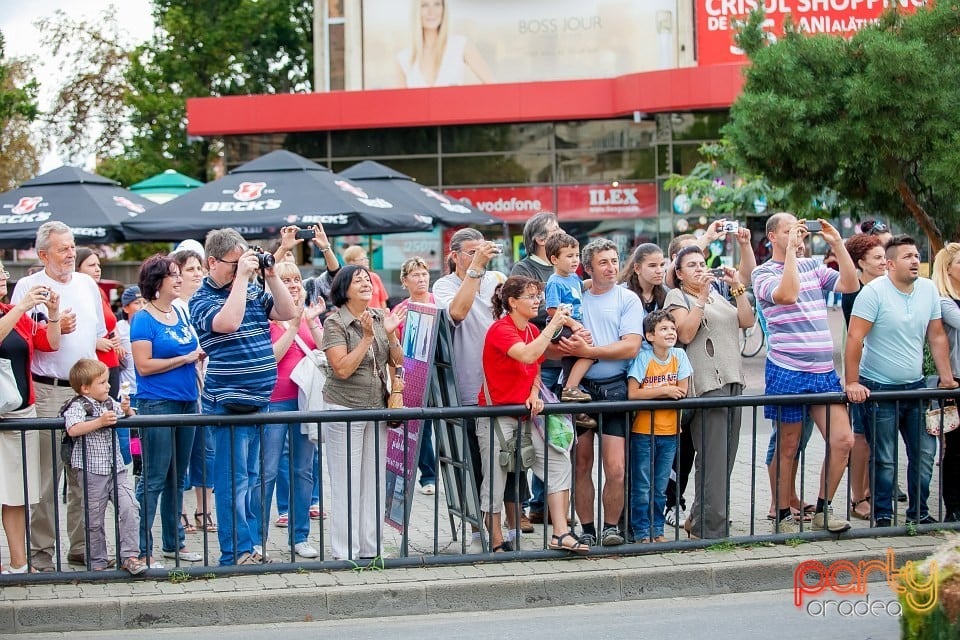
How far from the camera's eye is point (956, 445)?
26.5 feet

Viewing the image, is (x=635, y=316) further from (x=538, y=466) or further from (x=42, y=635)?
(x=42, y=635)

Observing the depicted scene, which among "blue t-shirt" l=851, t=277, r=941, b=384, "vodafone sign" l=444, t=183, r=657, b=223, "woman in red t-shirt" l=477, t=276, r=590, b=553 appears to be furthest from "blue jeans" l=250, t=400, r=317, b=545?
"vodafone sign" l=444, t=183, r=657, b=223

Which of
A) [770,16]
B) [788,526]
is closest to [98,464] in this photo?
[788,526]

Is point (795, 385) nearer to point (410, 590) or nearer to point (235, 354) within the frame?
point (410, 590)

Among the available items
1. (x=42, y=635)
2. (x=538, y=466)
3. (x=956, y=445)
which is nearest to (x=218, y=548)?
(x=42, y=635)

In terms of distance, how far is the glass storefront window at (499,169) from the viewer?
29562 millimetres

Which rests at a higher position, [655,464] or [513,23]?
[513,23]

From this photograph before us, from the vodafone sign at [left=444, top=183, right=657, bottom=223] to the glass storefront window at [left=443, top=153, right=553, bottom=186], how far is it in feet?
0.75

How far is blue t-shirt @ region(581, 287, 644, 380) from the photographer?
7.62 m

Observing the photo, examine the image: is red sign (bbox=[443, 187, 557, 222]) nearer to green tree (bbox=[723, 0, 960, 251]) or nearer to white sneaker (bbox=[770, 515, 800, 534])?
Answer: green tree (bbox=[723, 0, 960, 251])

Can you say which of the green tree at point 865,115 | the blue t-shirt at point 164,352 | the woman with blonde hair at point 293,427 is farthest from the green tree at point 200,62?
the blue t-shirt at point 164,352

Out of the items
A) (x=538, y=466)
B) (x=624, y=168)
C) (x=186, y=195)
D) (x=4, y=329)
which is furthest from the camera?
(x=624, y=168)

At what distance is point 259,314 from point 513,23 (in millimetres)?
23906

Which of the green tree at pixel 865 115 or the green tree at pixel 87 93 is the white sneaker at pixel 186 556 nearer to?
the green tree at pixel 865 115
